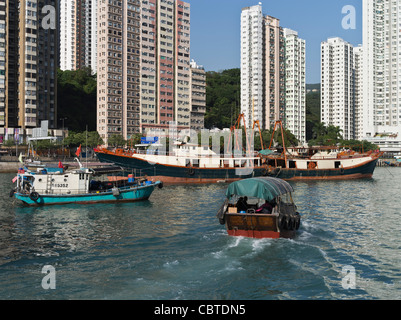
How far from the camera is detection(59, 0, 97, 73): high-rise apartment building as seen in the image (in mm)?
187125

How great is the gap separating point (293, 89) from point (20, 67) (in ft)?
351

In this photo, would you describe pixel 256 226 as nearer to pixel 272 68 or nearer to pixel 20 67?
pixel 20 67

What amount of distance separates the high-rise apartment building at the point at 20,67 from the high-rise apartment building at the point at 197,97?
4743cm

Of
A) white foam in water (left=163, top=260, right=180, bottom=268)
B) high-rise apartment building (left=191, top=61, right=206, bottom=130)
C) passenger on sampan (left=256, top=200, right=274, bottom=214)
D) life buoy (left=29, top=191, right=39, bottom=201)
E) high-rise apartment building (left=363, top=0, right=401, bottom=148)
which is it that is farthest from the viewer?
high-rise apartment building (left=363, top=0, right=401, bottom=148)

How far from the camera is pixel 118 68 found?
123125 mm

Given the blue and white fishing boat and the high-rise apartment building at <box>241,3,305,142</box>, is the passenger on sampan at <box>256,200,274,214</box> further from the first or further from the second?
the high-rise apartment building at <box>241,3,305,142</box>

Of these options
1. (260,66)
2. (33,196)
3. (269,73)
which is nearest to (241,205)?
(33,196)

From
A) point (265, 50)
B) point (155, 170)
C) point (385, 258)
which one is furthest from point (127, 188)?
point (265, 50)

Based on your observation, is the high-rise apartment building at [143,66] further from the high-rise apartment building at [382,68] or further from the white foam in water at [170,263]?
the white foam in water at [170,263]

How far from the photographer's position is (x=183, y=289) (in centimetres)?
1622

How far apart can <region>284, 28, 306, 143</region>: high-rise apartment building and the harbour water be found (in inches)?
5705

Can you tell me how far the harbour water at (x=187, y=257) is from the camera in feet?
53.2

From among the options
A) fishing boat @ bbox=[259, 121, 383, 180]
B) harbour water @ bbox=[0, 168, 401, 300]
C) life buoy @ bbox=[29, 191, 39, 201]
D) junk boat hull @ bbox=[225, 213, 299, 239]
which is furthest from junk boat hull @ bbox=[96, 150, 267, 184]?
junk boat hull @ bbox=[225, 213, 299, 239]

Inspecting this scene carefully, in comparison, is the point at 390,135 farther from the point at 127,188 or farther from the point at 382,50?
the point at 127,188
